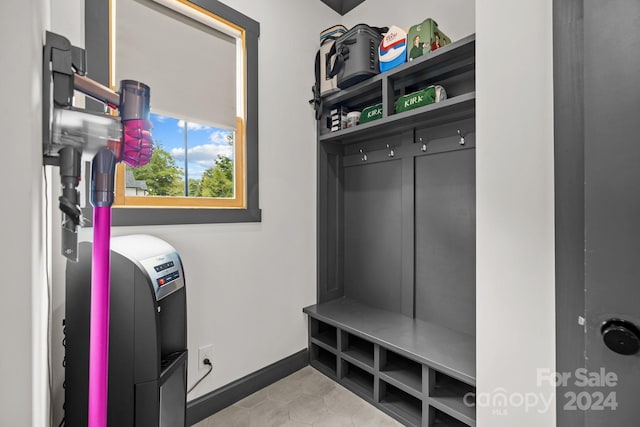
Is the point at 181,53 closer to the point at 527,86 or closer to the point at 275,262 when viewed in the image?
the point at 275,262

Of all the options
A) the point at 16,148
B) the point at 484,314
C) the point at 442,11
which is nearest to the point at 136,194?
the point at 16,148

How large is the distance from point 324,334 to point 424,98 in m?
1.88

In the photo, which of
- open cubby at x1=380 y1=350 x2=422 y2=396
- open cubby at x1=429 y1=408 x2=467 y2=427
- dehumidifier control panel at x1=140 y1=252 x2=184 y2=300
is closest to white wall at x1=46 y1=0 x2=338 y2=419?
dehumidifier control panel at x1=140 y1=252 x2=184 y2=300

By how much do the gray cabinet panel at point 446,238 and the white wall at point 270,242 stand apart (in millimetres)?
839

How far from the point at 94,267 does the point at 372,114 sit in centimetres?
179

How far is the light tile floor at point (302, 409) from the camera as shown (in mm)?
1633

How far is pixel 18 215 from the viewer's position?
0.58m

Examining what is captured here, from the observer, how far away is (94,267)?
0.74 metres

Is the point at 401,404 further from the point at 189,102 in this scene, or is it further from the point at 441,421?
the point at 189,102

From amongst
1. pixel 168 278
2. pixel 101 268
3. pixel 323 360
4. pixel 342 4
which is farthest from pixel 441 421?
pixel 342 4

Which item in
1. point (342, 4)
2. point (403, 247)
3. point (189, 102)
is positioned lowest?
point (403, 247)

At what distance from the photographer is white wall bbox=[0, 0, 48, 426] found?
55 centimetres

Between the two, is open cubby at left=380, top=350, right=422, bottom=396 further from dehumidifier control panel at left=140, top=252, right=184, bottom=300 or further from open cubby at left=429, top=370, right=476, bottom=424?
dehumidifier control panel at left=140, top=252, right=184, bottom=300

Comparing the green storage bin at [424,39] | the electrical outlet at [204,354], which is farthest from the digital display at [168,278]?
the green storage bin at [424,39]
